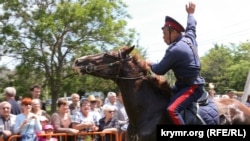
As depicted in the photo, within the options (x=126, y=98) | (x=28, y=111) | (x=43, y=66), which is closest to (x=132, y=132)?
(x=126, y=98)

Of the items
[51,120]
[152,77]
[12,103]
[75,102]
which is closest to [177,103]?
[152,77]

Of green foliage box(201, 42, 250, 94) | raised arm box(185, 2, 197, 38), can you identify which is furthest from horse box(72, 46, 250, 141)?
green foliage box(201, 42, 250, 94)

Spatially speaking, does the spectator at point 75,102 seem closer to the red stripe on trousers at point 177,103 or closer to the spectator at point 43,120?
the spectator at point 43,120

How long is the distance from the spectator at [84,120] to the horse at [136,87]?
3.04 metres

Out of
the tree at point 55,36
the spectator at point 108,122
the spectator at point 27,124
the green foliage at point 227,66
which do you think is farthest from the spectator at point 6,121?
the green foliage at point 227,66

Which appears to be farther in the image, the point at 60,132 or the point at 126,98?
the point at 60,132

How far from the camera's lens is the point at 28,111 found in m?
9.48

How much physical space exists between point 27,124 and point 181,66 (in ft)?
12.8

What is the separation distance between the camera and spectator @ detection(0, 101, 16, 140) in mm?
9312

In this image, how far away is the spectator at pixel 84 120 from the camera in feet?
33.5

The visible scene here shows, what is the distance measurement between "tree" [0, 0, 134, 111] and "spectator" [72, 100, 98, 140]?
23.3 metres

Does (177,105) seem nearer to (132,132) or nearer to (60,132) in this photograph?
(132,132)

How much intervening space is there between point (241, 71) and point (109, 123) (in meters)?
64.9

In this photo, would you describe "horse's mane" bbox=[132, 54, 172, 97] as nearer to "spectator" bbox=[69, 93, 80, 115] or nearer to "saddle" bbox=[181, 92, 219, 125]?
"saddle" bbox=[181, 92, 219, 125]
